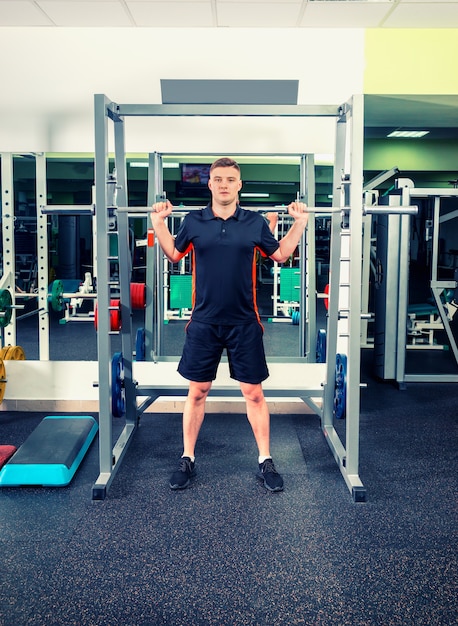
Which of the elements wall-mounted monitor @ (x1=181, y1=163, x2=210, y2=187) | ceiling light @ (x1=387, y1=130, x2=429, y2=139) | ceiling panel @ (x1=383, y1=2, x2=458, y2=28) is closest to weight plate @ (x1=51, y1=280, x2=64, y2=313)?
ceiling panel @ (x1=383, y1=2, x2=458, y2=28)

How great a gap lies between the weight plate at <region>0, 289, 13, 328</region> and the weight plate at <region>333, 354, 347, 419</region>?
194cm

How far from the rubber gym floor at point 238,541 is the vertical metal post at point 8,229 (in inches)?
33.2

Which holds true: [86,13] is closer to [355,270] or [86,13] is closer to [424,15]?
[424,15]

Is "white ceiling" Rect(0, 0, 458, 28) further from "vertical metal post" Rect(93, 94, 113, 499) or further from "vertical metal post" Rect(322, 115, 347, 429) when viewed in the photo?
"vertical metal post" Rect(93, 94, 113, 499)

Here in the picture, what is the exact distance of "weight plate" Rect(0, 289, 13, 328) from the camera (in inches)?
128

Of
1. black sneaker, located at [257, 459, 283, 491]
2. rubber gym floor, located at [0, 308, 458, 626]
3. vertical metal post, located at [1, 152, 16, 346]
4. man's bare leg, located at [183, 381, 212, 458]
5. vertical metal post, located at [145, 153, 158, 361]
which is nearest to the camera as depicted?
rubber gym floor, located at [0, 308, 458, 626]

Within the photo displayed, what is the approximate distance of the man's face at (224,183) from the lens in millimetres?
2268

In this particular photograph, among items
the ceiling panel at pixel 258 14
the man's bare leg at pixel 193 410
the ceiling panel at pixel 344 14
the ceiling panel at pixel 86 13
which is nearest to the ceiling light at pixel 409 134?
the ceiling panel at pixel 344 14

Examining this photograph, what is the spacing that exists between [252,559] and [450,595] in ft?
1.98

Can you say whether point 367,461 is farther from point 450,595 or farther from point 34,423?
point 34,423

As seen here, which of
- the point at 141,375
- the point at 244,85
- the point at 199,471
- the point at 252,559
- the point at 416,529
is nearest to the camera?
the point at 252,559

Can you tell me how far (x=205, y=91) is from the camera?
3.17 m

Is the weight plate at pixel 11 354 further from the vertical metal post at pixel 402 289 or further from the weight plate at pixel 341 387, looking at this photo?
the vertical metal post at pixel 402 289

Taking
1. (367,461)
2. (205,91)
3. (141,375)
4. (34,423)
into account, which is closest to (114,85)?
(205,91)
